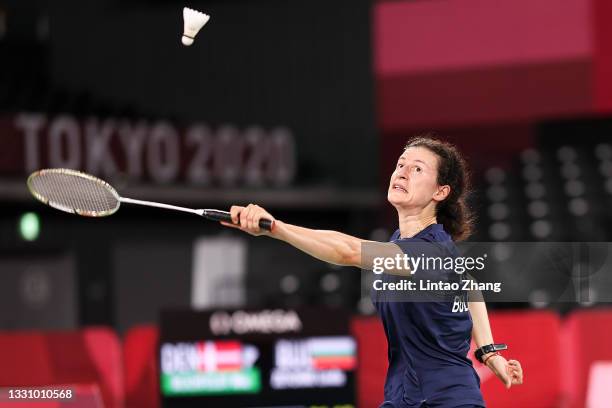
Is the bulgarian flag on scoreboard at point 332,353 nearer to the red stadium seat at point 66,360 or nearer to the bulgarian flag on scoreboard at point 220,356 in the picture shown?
the bulgarian flag on scoreboard at point 220,356

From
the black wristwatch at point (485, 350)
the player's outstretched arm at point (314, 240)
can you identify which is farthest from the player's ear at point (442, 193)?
the black wristwatch at point (485, 350)

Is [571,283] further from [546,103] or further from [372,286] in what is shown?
[546,103]

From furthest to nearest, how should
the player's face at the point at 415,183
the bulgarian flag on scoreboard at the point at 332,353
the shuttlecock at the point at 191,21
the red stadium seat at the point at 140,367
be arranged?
the red stadium seat at the point at 140,367 → the bulgarian flag on scoreboard at the point at 332,353 → the shuttlecock at the point at 191,21 → the player's face at the point at 415,183

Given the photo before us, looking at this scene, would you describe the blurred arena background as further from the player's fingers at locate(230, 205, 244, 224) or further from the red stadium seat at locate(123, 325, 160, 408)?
the player's fingers at locate(230, 205, 244, 224)

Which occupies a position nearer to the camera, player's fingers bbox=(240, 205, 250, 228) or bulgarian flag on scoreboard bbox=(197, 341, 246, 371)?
player's fingers bbox=(240, 205, 250, 228)

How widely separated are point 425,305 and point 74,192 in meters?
1.24

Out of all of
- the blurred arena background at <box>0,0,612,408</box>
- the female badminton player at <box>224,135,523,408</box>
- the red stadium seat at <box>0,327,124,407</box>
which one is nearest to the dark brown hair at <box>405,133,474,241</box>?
the female badminton player at <box>224,135,523,408</box>

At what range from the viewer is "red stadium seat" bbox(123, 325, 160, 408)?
6.84 meters

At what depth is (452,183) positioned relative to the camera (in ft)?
11.6

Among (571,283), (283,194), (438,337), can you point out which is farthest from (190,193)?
(438,337)

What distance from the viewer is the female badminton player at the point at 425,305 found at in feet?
10.8

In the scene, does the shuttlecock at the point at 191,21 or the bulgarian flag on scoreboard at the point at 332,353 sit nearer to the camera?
the shuttlecock at the point at 191,21

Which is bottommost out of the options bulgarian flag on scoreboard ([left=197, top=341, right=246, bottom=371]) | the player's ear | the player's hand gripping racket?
bulgarian flag on scoreboard ([left=197, top=341, right=246, bottom=371])

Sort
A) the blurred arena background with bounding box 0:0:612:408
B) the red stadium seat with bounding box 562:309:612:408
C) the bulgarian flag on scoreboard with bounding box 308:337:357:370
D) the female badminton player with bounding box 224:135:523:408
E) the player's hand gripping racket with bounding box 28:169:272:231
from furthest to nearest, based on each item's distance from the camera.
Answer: the blurred arena background with bounding box 0:0:612:408 < the red stadium seat with bounding box 562:309:612:408 < the bulgarian flag on scoreboard with bounding box 308:337:357:370 < the player's hand gripping racket with bounding box 28:169:272:231 < the female badminton player with bounding box 224:135:523:408
